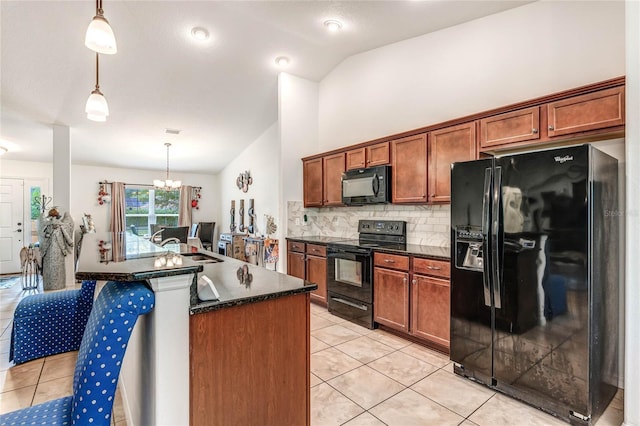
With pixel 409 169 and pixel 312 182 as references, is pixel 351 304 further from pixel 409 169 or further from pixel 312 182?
pixel 312 182

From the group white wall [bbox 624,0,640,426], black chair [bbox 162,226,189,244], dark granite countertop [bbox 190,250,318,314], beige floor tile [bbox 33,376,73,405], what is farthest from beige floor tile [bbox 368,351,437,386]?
black chair [bbox 162,226,189,244]

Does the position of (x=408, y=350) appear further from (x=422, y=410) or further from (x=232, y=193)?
(x=232, y=193)

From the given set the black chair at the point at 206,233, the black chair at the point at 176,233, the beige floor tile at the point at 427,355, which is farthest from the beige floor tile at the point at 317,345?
the black chair at the point at 206,233

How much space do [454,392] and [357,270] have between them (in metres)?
1.53

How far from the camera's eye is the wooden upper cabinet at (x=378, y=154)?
3.61 meters

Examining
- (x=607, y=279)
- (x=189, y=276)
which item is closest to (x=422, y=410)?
(x=607, y=279)

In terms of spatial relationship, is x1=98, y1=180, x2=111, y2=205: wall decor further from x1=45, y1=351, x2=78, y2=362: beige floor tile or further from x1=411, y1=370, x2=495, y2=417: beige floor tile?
x1=411, y1=370, x2=495, y2=417: beige floor tile

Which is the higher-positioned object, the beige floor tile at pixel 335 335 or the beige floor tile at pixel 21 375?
the beige floor tile at pixel 335 335

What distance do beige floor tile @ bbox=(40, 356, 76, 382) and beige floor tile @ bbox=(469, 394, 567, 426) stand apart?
3078mm

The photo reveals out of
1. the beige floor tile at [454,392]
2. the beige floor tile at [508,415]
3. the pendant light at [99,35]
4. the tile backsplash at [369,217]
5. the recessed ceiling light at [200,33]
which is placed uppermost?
the recessed ceiling light at [200,33]

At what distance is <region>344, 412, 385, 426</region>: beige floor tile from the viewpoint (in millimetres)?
1876

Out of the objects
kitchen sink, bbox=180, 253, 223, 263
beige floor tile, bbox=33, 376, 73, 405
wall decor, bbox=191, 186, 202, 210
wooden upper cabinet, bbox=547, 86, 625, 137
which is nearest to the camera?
wooden upper cabinet, bbox=547, 86, 625, 137

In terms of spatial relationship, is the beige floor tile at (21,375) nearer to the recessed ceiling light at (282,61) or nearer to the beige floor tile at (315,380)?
the beige floor tile at (315,380)

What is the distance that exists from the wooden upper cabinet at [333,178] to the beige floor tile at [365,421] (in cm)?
264
